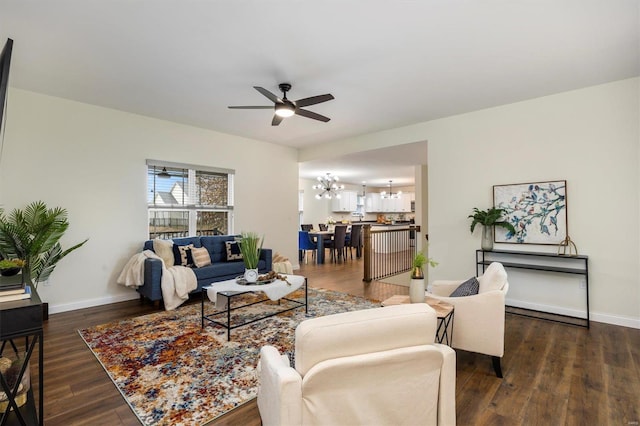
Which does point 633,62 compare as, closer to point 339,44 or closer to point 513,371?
point 339,44

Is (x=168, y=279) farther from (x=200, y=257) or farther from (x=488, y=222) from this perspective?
(x=488, y=222)

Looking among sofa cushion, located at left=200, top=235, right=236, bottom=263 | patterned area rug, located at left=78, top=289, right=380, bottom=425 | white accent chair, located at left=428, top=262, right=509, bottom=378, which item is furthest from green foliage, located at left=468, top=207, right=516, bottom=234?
sofa cushion, located at left=200, top=235, right=236, bottom=263

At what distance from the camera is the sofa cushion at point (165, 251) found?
4453 mm

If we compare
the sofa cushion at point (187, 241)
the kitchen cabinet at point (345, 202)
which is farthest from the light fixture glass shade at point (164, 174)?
the kitchen cabinet at point (345, 202)

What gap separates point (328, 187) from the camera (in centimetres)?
1009

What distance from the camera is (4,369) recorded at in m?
1.72

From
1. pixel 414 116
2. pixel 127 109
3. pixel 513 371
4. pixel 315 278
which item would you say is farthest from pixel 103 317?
pixel 414 116

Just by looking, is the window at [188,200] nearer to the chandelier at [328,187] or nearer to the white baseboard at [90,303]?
the white baseboard at [90,303]

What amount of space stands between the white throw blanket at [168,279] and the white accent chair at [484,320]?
3.32 metres

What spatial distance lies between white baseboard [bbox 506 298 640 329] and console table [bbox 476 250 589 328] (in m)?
0.23

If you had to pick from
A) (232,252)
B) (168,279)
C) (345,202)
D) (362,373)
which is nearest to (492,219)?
(362,373)

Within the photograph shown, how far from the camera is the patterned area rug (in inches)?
81.0

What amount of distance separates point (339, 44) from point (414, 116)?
2450mm

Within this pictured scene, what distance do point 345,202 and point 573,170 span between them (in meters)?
8.61
